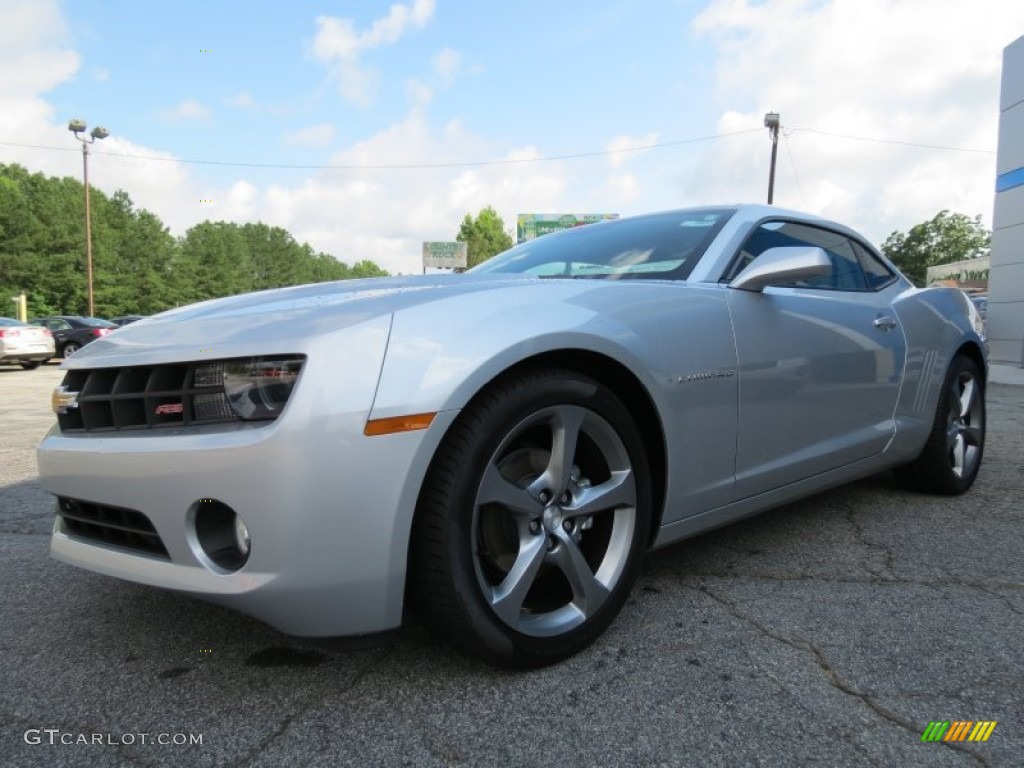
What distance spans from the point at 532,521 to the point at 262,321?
0.83m

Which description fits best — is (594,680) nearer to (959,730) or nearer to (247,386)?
(959,730)

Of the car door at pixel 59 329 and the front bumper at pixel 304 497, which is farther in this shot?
the car door at pixel 59 329

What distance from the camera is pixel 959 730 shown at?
59.0 inches

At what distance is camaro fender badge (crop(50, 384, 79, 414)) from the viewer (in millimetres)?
1782

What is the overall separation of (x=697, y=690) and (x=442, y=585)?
0.69 meters

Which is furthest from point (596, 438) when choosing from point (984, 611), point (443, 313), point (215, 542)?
point (984, 611)

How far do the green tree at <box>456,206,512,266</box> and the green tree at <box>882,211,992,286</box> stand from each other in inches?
1305

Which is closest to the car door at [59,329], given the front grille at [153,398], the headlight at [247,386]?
the front grille at [153,398]

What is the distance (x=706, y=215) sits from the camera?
271 centimetres

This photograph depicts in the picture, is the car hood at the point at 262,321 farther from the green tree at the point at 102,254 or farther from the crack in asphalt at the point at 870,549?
the green tree at the point at 102,254

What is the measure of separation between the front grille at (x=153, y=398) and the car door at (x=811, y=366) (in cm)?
154

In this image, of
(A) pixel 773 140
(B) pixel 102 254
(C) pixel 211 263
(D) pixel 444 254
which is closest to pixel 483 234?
(D) pixel 444 254

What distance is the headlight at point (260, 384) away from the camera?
1467 mm

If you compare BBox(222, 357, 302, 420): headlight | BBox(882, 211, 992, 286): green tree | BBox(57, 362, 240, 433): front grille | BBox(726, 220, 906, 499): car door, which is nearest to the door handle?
BBox(726, 220, 906, 499): car door
